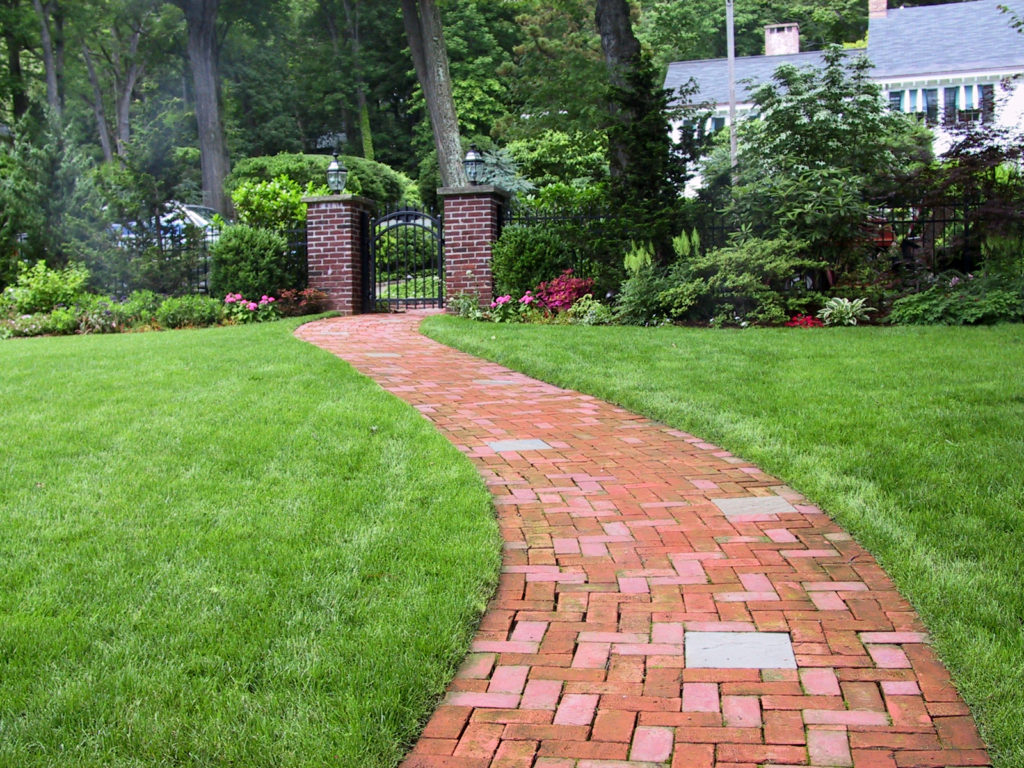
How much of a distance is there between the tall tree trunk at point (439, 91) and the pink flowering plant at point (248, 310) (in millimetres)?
7351

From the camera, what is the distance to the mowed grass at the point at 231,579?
2.13 meters

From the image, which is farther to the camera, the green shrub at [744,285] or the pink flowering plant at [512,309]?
the pink flowering plant at [512,309]

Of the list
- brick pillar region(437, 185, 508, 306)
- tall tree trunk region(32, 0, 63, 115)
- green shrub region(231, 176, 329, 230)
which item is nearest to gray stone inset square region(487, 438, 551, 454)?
brick pillar region(437, 185, 508, 306)

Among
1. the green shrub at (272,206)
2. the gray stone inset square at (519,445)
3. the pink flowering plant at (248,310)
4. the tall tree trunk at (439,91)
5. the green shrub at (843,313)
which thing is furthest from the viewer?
the tall tree trunk at (439,91)

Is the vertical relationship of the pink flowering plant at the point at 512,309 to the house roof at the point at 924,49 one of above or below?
below

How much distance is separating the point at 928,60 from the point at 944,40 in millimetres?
1370

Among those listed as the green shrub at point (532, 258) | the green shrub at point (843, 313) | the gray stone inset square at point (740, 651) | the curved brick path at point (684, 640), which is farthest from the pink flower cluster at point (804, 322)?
the gray stone inset square at point (740, 651)

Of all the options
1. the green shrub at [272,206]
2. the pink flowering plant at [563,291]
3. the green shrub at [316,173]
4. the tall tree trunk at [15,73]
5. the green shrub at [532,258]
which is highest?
the tall tree trunk at [15,73]

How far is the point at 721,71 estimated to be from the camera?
33719 millimetres

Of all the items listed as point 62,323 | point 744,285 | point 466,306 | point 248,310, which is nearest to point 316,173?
point 248,310

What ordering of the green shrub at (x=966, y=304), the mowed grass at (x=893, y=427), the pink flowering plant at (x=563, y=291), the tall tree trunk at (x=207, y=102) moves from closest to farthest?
the mowed grass at (x=893, y=427) → the green shrub at (x=966, y=304) → the pink flowering plant at (x=563, y=291) → the tall tree trunk at (x=207, y=102)

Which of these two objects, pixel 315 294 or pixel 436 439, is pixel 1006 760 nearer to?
pixel 436 439

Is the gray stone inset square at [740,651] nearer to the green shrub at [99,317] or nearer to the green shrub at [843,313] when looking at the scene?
the green shrub at [843,313]

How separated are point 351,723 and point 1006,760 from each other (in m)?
1.47
